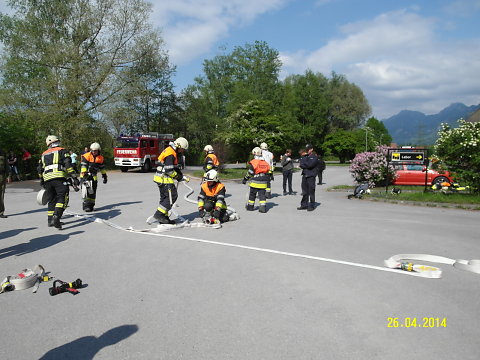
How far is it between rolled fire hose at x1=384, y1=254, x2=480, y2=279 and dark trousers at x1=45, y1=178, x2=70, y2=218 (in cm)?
687

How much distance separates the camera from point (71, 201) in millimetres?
13188

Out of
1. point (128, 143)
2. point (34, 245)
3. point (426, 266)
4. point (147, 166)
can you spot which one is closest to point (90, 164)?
point (34, 245)

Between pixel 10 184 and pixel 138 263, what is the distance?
1805 cm

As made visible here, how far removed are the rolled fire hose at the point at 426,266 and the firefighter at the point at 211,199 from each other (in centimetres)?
421

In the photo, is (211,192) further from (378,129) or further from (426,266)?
(378,129)

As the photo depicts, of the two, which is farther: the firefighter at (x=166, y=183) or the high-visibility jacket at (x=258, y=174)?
the high-visibility jacket at (x=258, y=174)

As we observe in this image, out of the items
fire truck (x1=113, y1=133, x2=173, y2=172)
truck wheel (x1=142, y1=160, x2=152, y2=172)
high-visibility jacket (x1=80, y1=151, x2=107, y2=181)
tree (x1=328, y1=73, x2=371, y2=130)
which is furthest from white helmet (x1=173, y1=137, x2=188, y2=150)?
tree (x1=328, y1=73, x2=371, y2=130)

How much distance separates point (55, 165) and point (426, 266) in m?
7.86

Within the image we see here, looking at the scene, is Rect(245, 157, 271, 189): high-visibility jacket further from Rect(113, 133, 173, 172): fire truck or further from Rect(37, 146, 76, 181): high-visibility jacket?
Rect(113, 133, 173, 172): fire truck

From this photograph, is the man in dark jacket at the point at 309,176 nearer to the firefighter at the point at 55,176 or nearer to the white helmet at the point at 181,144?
the white helmet at the point at 181,144

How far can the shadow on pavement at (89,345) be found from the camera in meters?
3.30

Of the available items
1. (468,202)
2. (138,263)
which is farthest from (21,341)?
(468,202)

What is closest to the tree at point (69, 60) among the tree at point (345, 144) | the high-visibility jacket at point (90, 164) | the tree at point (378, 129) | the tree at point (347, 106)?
the high-visibility jacket at point (90, 164)

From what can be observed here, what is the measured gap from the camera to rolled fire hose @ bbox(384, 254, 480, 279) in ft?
17.4
